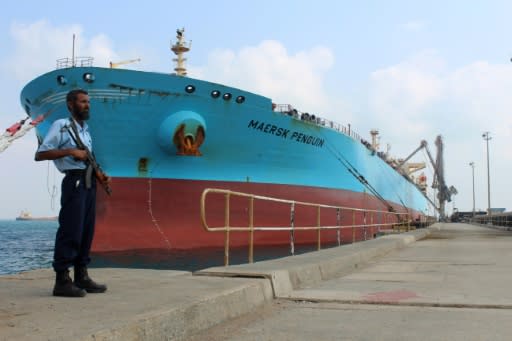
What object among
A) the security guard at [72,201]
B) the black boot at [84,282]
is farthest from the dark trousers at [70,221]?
the black boot at [84,282]

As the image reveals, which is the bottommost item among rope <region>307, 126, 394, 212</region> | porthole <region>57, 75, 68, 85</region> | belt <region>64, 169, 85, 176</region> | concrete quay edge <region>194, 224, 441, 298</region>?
concrete quay edge <region>194, 224, 441, 298</region>

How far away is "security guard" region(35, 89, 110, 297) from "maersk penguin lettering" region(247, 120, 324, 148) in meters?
13.7

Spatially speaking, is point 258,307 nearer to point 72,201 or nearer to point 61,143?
point 72,201

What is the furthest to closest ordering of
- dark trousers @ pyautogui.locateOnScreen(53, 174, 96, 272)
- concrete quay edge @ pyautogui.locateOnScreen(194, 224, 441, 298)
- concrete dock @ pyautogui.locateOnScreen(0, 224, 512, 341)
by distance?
concrete quay edge @ pyautogui.locateOnScreen(194, 224, 441, 298) → dark trousers @ pyautogui.locateOnScreen(53, 174, 96, 272) → concrete dock @ pyautogui.locateOnScreen(0, 224, 512, 341)

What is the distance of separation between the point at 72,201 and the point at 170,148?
12.1 meters

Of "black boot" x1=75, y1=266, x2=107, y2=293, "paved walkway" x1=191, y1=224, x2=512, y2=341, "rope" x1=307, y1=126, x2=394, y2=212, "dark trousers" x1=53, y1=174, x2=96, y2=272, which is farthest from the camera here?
"rope" x1=307, y1=126, x2=394, y2=212

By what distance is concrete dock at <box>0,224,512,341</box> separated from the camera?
2.90 meters

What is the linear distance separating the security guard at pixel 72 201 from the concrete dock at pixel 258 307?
19 centimetres

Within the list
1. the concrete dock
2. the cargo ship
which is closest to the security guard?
the concrete dock

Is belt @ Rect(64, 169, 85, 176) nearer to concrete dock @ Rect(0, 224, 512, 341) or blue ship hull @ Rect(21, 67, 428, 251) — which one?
concrete dock @ Rect(0, 224, 512, 341)

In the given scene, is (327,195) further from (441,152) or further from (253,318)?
(441,152)

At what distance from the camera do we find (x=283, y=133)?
18.8 metres

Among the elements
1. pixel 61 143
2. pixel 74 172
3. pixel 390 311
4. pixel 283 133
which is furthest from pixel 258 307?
pixel 283 133

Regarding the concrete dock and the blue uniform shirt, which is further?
the blue uniform shirt
